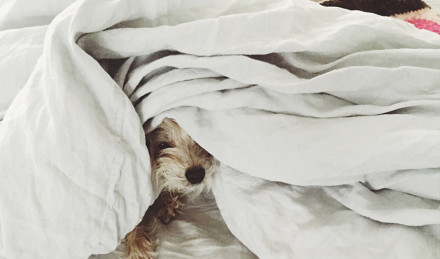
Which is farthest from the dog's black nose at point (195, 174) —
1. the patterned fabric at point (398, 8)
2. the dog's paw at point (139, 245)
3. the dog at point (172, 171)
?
the patterned fabric at point (398, 8)

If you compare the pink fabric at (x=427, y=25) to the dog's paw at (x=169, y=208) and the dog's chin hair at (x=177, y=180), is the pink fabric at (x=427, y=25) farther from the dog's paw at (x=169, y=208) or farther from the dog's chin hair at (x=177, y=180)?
the dog's paw at (x=169, y=208)

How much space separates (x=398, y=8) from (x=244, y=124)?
71 centimetres

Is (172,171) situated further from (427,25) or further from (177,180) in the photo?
(427,25)

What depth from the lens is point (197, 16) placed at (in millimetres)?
647

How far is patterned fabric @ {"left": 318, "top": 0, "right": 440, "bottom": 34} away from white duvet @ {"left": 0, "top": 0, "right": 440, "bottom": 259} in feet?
1.17

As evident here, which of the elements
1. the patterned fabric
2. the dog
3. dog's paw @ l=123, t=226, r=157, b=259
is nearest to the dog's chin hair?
the dog

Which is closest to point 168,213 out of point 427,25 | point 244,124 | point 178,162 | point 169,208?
point 169,208

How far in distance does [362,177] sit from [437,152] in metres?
0.11

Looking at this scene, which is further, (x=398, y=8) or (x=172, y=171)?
(x=398, y=8)

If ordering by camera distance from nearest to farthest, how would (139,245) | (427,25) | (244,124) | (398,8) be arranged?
(244,124) < (139,245) < (427,25) < (398,8)

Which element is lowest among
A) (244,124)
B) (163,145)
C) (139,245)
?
(139,245)

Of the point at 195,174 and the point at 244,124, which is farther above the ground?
the point at 244,124

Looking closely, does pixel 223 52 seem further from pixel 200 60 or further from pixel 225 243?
pixel 225 243

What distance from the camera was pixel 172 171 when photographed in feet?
2.78
